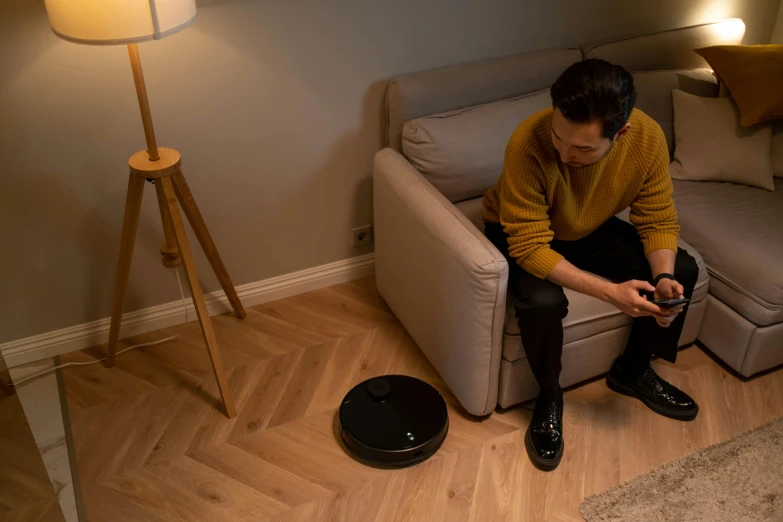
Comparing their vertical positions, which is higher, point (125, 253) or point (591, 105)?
point (591, 105)

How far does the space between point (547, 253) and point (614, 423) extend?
602mm

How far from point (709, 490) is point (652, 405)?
1.00 feet

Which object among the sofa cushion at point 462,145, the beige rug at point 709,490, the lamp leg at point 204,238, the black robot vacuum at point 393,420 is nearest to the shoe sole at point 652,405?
the beige rug at point 709,490

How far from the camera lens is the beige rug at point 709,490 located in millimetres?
1858

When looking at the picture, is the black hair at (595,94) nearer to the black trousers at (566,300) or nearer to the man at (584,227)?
the man at (584,227)

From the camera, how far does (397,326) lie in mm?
2514

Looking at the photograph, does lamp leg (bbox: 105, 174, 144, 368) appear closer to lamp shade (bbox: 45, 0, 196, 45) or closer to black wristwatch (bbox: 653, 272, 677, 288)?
lamp shade (bbox: 45, 0, 196, 45)

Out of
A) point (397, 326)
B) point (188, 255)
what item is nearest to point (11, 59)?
point (188, 255)

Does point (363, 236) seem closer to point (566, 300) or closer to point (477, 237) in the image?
point (477, 237)

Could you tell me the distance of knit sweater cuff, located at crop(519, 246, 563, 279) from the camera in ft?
6.14

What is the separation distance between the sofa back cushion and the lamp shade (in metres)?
0.85

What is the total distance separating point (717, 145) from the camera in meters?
2.48

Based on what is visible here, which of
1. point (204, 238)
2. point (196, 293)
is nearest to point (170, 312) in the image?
point (204, 238)

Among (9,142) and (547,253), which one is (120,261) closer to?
(9,142)
